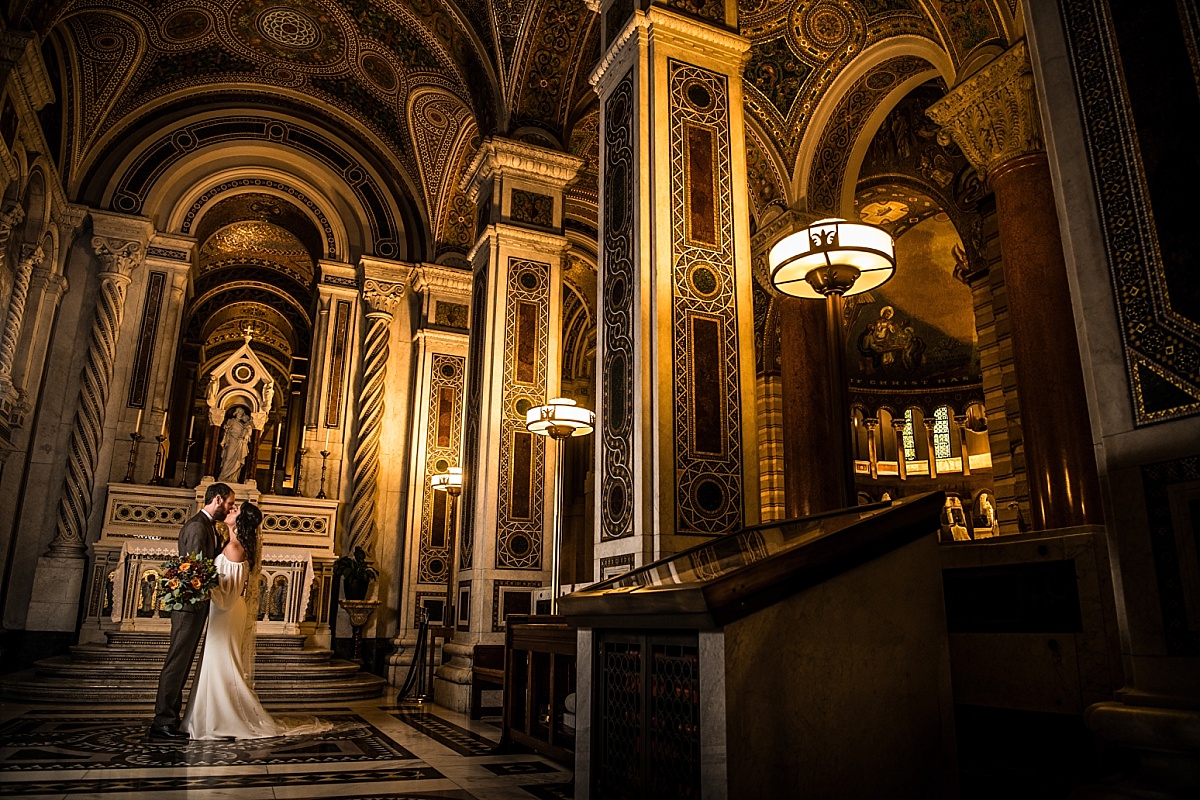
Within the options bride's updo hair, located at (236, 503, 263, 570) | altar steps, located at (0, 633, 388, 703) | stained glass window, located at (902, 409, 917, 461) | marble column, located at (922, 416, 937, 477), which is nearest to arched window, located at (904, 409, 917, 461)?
stained glass window, located at (902, 409, 917, 461)

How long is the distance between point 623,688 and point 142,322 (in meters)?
11.2

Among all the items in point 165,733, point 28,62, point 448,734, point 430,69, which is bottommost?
point 448,734

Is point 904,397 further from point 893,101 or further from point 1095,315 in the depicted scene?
point 1095,315

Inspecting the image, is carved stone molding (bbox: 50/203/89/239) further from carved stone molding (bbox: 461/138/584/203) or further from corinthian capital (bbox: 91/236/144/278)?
carved stone molding (bbox: 461/138/584/203)

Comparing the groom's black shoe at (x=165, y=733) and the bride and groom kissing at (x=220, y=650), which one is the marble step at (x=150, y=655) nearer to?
the bride and groom kissing at (x=220, y=650)

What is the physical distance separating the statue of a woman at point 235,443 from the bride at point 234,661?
563 centimetres

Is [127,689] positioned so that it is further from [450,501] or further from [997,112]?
[997,112]

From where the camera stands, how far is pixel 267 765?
4.46m

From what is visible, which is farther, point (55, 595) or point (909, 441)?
point (909, 441)

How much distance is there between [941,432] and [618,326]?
1392 cm

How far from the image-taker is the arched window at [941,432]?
17500 millimetres

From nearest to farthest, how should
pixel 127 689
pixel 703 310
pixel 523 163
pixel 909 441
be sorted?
1. pixel 703 310
2. pixel 127 689
3. pixel 523 163
4. pixel 909 441

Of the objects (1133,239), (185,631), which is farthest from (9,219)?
(1133,239)

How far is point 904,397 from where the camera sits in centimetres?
1778
